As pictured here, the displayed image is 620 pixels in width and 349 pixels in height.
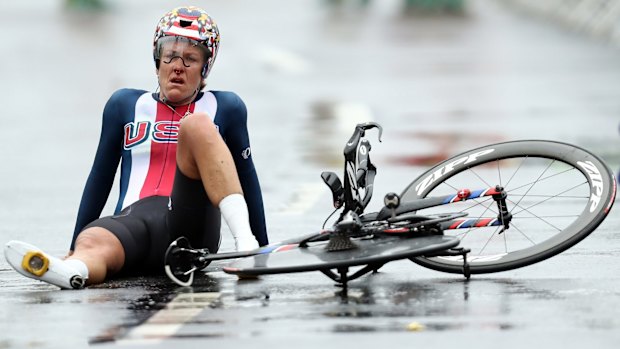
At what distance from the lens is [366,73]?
24438 millimetres

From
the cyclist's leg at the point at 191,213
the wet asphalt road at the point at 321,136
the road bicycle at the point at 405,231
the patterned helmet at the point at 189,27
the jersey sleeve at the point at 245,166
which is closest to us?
the wet asphalt road at the point at 321,136

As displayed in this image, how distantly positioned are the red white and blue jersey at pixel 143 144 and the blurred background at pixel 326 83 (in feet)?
4.61

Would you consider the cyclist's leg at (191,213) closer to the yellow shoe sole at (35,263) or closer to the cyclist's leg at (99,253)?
the cyclist's leg at (99,253)

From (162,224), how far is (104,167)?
23.2 inches

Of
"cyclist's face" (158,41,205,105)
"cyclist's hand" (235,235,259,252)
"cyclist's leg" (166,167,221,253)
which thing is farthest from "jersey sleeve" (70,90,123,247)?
"cyclist's hand" (235,235,259,252)

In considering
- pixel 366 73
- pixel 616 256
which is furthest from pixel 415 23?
pixel 616 256

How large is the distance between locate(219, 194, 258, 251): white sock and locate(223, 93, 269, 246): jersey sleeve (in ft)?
1.91

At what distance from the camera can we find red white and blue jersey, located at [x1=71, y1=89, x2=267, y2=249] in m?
8.37

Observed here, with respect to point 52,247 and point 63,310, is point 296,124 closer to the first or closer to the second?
point 52,247

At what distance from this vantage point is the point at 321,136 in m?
16.6

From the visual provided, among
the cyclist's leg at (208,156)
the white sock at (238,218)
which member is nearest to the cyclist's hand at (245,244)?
the white sock at (238,218)

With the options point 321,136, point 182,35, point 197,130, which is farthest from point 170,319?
point 321,136

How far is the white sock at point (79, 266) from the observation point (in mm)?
7750

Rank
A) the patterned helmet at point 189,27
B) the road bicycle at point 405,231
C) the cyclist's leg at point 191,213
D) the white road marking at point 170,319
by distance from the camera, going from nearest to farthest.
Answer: the white road marking at point 170,319 → the road bicycle at point 405,231 → the cyclist's leg at point 191,213 → the patterned helmet at point 189,27
